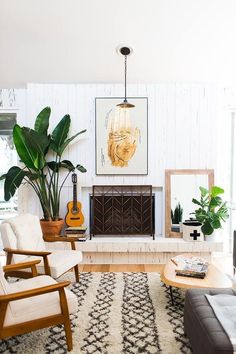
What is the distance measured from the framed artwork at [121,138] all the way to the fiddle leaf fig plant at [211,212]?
876mm

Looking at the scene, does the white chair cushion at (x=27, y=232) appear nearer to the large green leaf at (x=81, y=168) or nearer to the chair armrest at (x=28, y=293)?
the large green leaf at (x=81, y=168)

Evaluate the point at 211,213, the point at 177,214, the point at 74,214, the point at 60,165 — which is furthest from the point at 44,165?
the point at 211,213

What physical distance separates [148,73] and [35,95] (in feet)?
5.30

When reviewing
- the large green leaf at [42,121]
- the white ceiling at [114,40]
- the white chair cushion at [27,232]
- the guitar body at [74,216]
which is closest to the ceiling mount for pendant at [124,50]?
the white ceiling at [114,40]

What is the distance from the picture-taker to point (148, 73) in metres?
4.43

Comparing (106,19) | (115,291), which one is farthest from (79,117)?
(115,291)

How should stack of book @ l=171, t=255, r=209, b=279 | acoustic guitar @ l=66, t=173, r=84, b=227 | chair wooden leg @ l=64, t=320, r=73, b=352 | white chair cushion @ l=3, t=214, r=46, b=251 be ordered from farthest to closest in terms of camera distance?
acoustic guitar @ l=66, t=173, r=84, b=227, white chair cushion @ l=3, t=214, r=46, b=251, stack of book @ l=171, t=255, r=209, b=279, chair wooden leg @ l=64, t=320, r=73, b=352

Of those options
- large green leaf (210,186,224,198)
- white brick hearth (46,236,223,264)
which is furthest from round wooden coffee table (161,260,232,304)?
large green leaf (210,186,224,198)

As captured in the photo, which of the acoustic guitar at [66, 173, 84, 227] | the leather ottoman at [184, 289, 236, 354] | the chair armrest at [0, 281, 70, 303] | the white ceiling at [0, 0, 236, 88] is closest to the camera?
the leather ottoman at [184, 289, 236, 354]

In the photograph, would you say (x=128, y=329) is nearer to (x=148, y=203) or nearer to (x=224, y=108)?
(x=148, y=203)

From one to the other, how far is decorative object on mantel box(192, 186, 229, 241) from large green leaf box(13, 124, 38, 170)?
2148 millimetres

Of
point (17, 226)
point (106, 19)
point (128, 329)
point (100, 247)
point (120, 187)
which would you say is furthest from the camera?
point (120, 187)

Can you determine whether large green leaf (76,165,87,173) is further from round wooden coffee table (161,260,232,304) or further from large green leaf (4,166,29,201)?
round wooden coffee table (161,260,232,304)

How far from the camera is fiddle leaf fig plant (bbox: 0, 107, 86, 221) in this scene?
4160 mm
